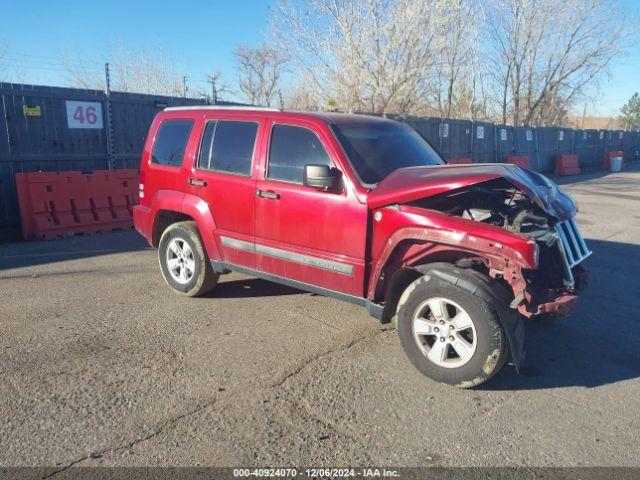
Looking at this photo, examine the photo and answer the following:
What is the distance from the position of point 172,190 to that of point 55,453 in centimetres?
327

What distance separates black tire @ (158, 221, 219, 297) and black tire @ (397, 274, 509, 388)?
7.77 feet

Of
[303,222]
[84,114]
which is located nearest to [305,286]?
[303,222]

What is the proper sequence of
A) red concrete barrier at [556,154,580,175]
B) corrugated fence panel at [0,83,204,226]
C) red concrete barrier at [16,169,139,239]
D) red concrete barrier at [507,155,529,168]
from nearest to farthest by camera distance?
red concrete barrier at [16,169,139,239] < corrugated fence panel at [0,83,204,226] < red concrete barrier at [507,155,529,168] < red concrete barrier at [556,154,580,175]

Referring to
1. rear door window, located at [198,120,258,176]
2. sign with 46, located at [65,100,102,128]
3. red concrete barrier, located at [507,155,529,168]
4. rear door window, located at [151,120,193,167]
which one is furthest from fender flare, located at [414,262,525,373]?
red concrete barrier, located at [507,155,529,168]

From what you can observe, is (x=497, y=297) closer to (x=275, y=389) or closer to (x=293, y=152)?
(x=275, y=389)

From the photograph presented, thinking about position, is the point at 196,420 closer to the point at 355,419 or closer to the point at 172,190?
the point at 355,419

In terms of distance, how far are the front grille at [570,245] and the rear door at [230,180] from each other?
268 cm

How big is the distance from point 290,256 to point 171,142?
7.11 ft

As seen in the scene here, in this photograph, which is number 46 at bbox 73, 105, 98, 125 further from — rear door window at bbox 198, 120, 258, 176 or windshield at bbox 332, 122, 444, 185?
windshield at bbox 332, 122, 444, 185

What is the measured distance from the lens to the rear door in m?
5.02

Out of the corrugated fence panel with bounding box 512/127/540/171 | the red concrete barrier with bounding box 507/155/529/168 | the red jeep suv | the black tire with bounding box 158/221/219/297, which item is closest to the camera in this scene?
the red jeep suv

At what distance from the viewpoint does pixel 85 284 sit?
6164 millimetres

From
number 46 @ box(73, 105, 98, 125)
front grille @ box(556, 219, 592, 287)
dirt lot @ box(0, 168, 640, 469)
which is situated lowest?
dirt lot @ box(0, 168, 640, 469)

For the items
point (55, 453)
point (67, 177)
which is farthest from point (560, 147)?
point (55, 453)
